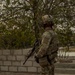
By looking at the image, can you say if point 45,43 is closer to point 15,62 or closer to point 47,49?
point 47,49

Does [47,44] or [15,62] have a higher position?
[47,44]

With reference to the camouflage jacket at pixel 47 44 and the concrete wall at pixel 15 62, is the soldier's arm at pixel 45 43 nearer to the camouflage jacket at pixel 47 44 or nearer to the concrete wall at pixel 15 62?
the camouflage jacket at pixel 47 44

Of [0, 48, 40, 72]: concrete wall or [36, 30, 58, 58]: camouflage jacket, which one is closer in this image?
[36, 30, 58, 58]: camouflage jacket

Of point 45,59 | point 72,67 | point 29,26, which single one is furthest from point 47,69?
point 72,67

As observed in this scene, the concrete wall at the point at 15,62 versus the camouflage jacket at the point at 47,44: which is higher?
the camouflage jacket at the point at 47,44

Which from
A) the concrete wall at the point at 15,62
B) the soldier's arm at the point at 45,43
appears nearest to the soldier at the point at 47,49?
the soldier's arm at the point at 45,43

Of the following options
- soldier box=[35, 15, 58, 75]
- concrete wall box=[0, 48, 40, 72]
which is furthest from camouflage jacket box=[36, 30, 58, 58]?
concrete wall box=[0, 48, 40, 72]

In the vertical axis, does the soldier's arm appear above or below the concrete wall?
above

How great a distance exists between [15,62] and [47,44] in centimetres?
354

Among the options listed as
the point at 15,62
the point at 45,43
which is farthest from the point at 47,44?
the point at 15,62

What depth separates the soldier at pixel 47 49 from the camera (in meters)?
5.34

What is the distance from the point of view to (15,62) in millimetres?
8734

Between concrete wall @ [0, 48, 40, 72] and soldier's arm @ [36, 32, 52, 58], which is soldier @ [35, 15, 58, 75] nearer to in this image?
soldier's arm @ [36, 32, 52, 58]

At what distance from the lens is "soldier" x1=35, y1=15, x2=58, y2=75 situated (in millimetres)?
5344
